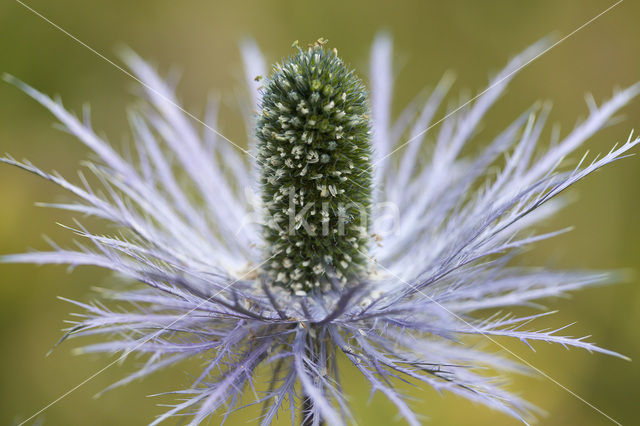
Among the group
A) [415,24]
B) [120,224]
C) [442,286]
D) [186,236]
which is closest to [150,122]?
[186,236]

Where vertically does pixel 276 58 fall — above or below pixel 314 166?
above

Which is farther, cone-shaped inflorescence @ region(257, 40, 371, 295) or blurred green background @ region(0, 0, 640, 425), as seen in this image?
blurred green background @ region(0, 0, 640, 425)

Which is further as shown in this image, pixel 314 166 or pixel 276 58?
pixel 276 58

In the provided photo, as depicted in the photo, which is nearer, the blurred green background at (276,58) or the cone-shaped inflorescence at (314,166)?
the cone-shaped inflorescence at (314,166)
